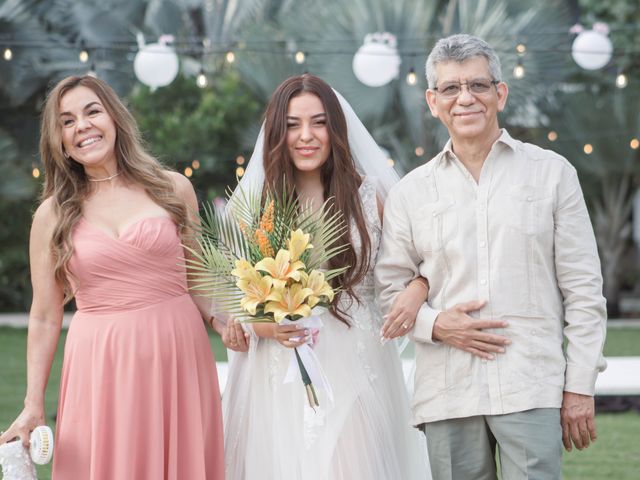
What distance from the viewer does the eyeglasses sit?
4.12 metres

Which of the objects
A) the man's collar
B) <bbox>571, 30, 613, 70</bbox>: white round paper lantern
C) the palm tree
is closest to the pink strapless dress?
the man's collar

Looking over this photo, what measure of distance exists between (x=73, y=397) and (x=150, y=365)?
0.33 meters

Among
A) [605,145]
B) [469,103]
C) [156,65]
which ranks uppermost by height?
[156,65]

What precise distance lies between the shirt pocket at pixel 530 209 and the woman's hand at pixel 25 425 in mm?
1978

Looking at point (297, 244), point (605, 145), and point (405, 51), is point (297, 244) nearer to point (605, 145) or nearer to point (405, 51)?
point (405, 51)

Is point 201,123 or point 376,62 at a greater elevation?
point 201,123

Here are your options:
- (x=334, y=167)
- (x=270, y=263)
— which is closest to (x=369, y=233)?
(x=334, y=167)

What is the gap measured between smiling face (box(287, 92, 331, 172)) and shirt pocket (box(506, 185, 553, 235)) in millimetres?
949

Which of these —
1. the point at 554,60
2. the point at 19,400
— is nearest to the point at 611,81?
the point at 554,60

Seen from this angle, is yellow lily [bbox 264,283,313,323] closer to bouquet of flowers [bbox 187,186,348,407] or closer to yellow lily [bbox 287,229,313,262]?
bouquet of flowers [bbox 187,186,348,407]

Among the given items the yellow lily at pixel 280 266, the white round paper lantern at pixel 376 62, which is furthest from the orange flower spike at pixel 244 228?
the white round paper lantern at pixel 376 62

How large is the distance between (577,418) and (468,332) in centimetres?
49

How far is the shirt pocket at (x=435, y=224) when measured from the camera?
4133mm

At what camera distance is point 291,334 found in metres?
4.29
